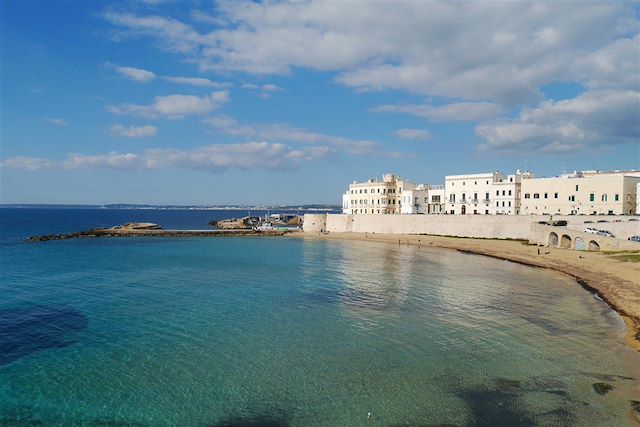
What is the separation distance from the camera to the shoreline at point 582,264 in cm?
2931

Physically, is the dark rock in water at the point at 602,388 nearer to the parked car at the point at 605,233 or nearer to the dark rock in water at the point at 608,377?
the dark rock in water at the point at 608,377

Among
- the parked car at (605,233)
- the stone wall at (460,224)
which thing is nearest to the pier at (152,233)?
the stone wall at (460,224)

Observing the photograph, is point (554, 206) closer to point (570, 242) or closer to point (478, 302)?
point (570, 242)

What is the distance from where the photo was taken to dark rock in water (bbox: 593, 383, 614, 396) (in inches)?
669

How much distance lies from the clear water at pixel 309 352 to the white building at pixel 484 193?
40.2 meters

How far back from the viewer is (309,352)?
21.2m

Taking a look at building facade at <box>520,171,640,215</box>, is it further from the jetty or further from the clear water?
the jetty

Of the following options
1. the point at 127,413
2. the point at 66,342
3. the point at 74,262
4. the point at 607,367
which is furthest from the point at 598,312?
the point at 74,262

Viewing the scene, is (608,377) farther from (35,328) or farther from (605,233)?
(605,233)

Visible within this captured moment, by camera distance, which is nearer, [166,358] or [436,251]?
[166,358]

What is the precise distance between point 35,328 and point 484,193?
3012 inches

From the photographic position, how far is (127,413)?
50.3 ft

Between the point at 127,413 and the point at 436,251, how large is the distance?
56.9m

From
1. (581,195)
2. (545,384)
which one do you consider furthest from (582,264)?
(545,384)
